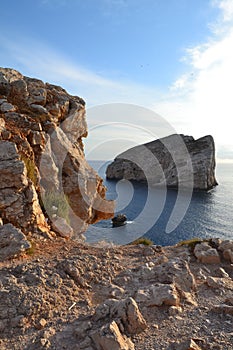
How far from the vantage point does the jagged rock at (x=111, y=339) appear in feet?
20.1

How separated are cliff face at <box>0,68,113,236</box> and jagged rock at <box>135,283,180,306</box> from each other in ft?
22.1

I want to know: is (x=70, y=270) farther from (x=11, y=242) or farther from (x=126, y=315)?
(x=126, y=315)

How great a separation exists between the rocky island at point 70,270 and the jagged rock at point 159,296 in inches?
1.3

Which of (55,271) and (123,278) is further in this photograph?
(123,278)

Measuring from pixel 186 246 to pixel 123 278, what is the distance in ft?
19.8

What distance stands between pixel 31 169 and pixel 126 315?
32.7 feet

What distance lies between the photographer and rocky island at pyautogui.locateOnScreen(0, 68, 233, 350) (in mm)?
6883

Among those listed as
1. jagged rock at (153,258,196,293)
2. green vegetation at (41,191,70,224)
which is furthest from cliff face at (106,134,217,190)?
jagged rock at (153,258,196,293)

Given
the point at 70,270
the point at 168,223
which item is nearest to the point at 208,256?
the point at 70,270

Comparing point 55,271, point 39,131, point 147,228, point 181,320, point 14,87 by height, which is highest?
point 14,87

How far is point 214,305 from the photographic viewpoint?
28.4 feet

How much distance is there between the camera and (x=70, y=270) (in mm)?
9555

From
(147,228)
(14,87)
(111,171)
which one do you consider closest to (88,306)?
(14,87)

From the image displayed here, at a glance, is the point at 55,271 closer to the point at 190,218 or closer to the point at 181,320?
the point at 181,320
